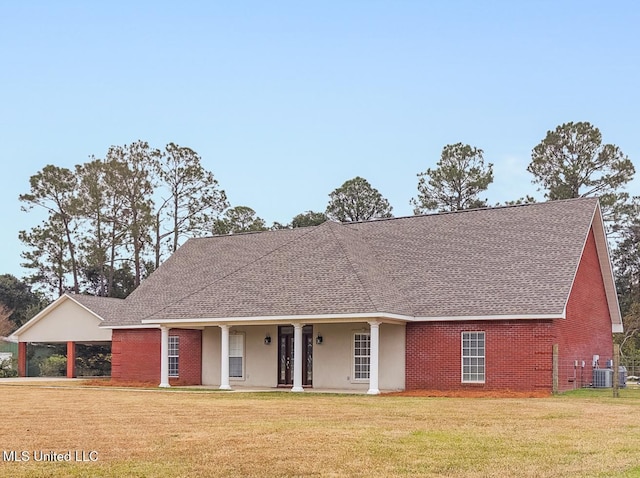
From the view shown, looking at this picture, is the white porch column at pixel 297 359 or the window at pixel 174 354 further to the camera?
the window at pixel 174 354

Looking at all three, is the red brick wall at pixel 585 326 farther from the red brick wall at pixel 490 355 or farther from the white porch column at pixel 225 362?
the white porch column at pixel 225 362

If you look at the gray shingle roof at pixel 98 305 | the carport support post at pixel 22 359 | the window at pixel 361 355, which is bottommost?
the carport support post at pixel 22 359

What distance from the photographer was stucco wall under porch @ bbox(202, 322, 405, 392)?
3095 centimetres

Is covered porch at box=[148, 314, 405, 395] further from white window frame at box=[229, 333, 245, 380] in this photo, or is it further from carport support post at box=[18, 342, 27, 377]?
carport support post at box=[18, 342, 27, 377]

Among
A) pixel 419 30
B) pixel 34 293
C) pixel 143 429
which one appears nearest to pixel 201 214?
pixel 34 293

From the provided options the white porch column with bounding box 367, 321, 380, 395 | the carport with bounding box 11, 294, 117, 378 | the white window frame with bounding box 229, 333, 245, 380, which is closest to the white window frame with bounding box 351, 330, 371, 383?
the white porch column with bounding box 367, 321, 380, 395

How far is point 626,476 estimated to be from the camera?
11156 millimetres

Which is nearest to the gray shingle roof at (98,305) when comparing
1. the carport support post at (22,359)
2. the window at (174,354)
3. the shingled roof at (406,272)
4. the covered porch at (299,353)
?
the carport support post at (22,359)

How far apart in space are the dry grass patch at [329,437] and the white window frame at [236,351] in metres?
10.4

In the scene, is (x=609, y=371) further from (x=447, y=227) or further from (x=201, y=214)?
(x=201, y=214)

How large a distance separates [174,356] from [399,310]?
36.0 feet

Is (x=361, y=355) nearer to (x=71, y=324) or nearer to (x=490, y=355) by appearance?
(x=490, y=355)

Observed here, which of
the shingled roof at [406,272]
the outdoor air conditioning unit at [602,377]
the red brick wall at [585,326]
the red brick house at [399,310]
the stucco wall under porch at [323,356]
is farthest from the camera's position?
the outdoor air conditioning unit at [602,377]

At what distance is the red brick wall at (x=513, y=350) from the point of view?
28.4 metres
